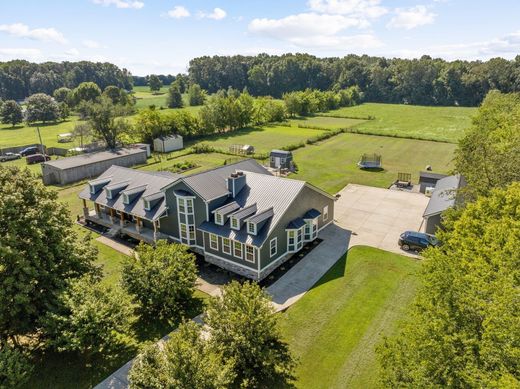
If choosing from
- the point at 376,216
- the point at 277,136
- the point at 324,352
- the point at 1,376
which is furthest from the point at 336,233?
the point at 277,136

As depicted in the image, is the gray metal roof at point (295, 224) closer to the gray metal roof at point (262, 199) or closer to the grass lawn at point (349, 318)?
the gray metal roof at point (262, 199)

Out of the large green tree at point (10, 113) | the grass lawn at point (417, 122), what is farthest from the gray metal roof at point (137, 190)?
the large green tree at point (10, 113)

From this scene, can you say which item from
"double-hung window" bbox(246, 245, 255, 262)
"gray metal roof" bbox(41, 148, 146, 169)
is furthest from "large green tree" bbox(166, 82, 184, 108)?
"double-hung window" bbox(246, 245, 255, 262)

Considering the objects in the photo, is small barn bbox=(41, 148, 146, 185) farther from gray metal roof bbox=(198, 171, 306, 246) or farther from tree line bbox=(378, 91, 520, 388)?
tree line bbox=(378, 91, 520, 388)

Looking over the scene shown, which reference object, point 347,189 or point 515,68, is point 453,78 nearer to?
point 515,68

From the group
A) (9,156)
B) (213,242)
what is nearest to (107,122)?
(9,156)

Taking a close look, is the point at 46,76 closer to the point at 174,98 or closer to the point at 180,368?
the point at 174,98
